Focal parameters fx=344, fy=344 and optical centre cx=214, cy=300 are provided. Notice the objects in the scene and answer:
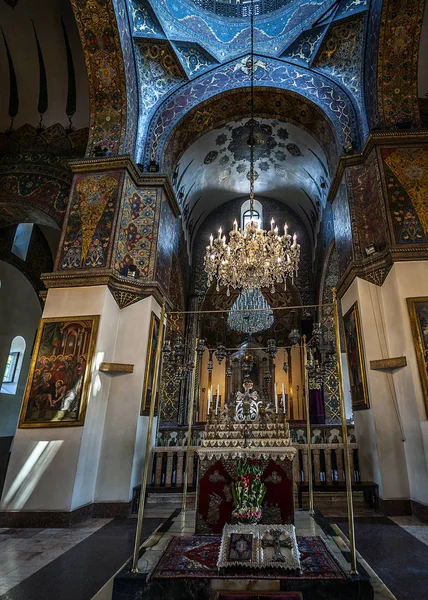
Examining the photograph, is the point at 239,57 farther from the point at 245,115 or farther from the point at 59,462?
the point at 59,462

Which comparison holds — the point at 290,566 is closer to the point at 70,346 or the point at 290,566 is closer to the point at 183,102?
the point at 70,346

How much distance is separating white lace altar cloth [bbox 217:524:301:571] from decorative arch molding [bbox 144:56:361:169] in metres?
8.48

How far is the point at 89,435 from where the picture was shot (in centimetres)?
631

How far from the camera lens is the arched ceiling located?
Result: 11.2 metres

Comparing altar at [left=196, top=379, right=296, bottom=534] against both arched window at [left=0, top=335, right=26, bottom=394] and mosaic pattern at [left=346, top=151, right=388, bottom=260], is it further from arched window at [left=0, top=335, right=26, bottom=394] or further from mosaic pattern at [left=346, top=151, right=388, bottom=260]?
arched window at [left=0, top=335, right=26, bottom=394]

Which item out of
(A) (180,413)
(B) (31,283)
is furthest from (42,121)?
(A) (180,413)

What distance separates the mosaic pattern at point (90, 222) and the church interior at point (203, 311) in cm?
5

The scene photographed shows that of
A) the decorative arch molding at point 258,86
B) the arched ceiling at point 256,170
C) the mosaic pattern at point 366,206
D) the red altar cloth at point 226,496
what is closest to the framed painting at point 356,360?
Answer: the mosaic pattern at point 366,206

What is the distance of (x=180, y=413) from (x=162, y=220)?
25.2 ft

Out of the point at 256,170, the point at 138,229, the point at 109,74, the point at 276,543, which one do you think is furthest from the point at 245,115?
the point at 276,543

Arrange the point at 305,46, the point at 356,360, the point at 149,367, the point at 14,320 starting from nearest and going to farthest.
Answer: the point at 356,360 → the point at 149,367 → the point at 305,46 → the point at 14,320

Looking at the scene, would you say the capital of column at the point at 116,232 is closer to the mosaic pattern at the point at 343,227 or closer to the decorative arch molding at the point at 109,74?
the decorative arch molding at the point at 109,74

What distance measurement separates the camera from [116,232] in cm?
767

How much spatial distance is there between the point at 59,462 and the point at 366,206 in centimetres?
799
